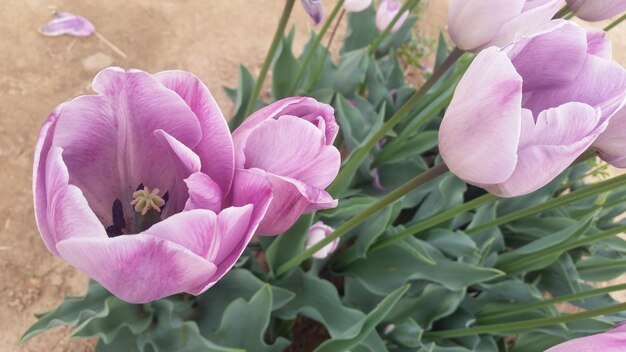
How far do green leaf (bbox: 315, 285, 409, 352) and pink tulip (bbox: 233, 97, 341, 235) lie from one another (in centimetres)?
47

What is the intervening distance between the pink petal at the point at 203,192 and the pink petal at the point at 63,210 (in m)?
0.09

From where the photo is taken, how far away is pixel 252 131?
0.58 metres

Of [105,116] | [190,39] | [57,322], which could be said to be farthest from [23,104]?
[105,116]

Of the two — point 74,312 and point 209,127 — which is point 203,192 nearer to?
point 209,127

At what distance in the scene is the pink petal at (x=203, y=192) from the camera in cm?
57

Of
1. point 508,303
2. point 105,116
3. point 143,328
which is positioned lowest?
point 508,303

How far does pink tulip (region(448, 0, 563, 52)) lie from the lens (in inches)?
30.2

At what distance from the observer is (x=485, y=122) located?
0.61 meters

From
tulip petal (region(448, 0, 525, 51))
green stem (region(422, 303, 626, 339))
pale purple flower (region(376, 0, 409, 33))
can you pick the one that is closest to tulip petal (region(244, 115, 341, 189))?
tulip petal (region(448, 0, 525, 51))

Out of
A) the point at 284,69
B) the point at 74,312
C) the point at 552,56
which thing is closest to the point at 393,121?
the point at 552,56

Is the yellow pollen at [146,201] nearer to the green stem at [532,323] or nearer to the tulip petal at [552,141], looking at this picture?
the tulip petal at [552,141]

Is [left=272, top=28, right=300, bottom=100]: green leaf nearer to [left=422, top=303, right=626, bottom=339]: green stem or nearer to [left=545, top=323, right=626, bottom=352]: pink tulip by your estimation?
[left=422, top=303, right=626, bottom=339]: green stem

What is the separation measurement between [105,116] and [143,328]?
0.59 metres

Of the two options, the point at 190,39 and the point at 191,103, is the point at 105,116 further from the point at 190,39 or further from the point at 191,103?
→ the point at 190,39
